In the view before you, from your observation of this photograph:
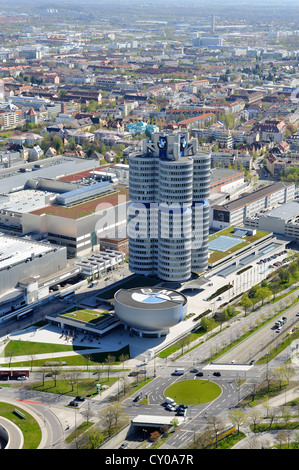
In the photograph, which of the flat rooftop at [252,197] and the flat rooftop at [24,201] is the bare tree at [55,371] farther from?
the flat rooftop at [252,197]

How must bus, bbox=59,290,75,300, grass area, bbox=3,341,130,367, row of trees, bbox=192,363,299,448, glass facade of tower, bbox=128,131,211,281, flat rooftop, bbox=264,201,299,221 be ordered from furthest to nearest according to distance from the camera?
1. flat rooftop, bbox=264,201,299,221
2. bus, bbox=59,290,75,300
3. glass facade of tower, bbox=128,131,211,281
4. grass area, bbox=3,341,130,367
5. row of trees, bbox=192,363,299,448

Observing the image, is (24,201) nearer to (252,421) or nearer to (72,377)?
(72,377)

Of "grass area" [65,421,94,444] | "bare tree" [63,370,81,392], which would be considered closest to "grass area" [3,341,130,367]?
"bare tree" [63,370,81,392]

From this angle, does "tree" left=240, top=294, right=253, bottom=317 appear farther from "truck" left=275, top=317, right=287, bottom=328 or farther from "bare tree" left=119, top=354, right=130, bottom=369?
"bare tree" left=119, top=354, right=130, bottom=369

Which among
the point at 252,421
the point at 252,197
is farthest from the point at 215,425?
the point at 252,197

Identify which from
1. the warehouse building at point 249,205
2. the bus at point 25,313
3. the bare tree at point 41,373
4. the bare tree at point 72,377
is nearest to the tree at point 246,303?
the bare tree at point 72,377

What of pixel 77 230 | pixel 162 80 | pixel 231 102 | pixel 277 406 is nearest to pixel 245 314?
pixel 277 406

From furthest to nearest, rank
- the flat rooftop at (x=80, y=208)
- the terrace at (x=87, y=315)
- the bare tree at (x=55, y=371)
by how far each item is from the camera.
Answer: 1. the flat rooftop at (x=80, y=208)
2. the terrace at (x=87, y=315)
3. the bare tree at (x=55, y=371)
